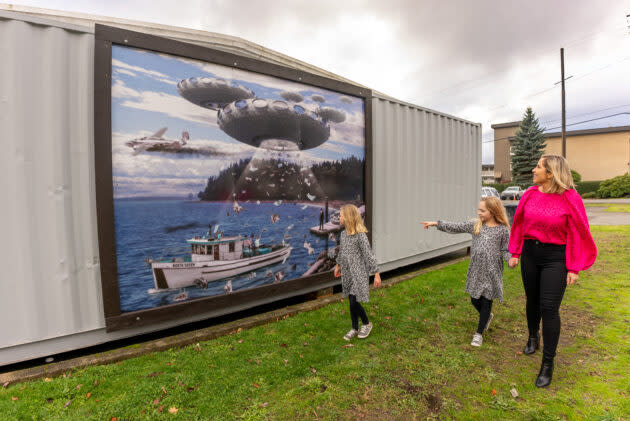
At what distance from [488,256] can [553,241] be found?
0.71m

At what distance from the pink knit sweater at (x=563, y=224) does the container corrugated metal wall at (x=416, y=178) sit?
242cm

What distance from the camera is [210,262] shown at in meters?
3.27

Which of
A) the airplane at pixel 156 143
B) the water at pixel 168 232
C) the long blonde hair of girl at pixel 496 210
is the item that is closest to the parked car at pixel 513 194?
the long blonde hair of girl at pixel 496 210

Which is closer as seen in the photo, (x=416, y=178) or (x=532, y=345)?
(x=532, y=345)

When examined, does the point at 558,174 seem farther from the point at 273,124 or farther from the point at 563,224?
the point at 273,124

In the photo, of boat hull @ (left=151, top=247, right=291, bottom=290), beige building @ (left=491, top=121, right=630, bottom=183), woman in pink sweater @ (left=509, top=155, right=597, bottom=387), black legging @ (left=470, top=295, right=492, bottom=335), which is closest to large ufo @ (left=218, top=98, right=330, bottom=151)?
boat hull @ (left=151, top=247, right=291, bottom=290)

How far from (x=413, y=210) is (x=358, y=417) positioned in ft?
13.1

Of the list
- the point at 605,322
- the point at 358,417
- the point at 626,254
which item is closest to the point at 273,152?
the point at 358,417

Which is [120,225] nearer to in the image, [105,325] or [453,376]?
[105,325]

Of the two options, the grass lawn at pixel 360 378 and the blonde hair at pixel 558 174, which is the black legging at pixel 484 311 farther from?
the blonde hair at pixel 558 174

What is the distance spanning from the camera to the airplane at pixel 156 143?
9.43ft

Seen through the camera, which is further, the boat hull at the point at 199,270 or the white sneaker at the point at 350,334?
the white sneaker at the point at 350,334

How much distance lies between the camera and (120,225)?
9.32ft

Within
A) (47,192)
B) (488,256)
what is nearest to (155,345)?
(47,192)
